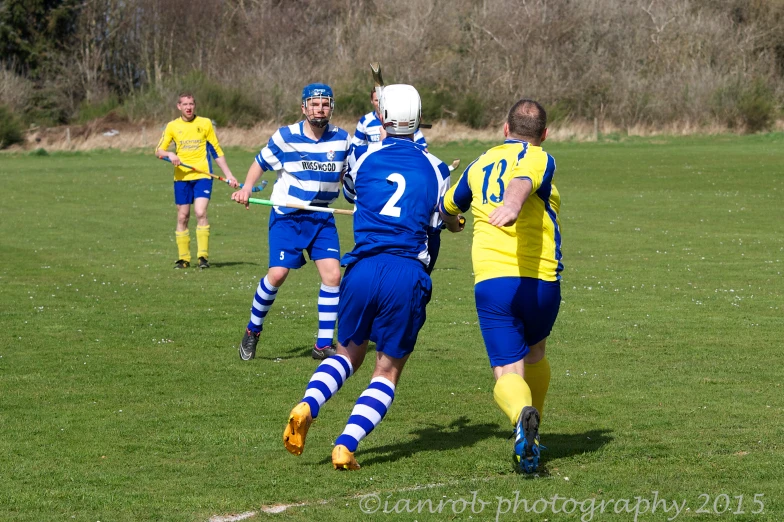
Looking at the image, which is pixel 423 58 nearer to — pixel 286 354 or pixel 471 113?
pixel 471 113

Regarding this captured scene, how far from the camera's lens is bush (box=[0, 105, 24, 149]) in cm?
5056

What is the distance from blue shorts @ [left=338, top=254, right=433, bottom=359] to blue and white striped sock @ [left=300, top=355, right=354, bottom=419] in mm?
251

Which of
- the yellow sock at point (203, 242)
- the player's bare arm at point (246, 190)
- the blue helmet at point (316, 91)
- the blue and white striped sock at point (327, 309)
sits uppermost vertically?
the blue helmet at point (316, 91)

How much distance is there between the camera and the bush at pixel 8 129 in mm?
50562

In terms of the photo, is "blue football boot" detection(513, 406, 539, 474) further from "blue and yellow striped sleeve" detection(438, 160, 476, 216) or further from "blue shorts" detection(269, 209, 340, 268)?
"blue shorts" detection(269, 209, 340, 268)

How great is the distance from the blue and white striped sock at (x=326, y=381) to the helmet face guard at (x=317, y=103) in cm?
339

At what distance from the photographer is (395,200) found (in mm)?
5883

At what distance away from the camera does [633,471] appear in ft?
18.2

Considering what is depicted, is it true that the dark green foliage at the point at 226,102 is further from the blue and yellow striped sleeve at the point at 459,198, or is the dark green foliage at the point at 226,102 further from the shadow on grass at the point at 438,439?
the blue and yellow striped sleeve at the point at 459,198

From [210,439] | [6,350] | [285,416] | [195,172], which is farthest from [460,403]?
[195,172]

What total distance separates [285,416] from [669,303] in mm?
6067

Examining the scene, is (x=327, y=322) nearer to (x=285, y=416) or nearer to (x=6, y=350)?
(x=285, y=416)

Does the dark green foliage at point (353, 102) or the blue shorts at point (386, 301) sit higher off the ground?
the dark green foliage at point (353, 102)

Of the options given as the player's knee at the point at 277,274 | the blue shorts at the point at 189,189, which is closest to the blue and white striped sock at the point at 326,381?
the player's knee at the point at 277,274
